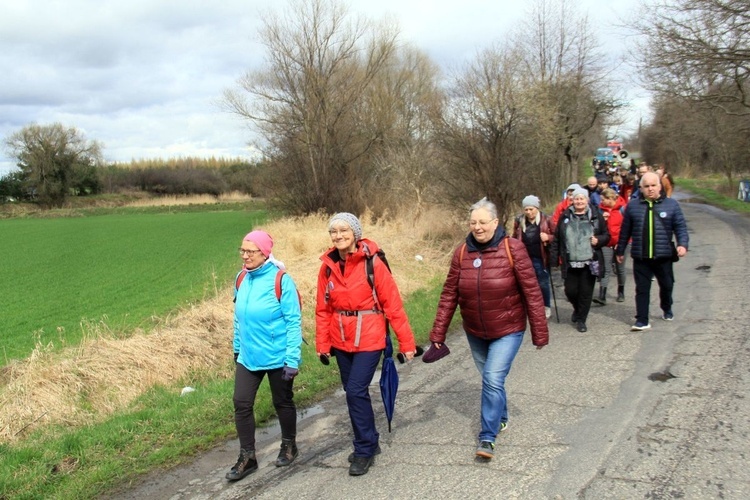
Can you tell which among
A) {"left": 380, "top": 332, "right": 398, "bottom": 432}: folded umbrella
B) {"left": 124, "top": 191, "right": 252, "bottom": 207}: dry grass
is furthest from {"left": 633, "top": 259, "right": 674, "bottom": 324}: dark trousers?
{"left": 124, "top": 191, "right": 252, "bottom": 207}: dry grass

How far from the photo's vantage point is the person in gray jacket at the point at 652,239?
285 inches

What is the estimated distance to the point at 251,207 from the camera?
6838 centimetres

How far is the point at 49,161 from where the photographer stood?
73.1m

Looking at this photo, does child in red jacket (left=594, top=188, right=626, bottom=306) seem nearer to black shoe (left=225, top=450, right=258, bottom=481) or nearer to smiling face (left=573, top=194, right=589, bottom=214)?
smiling face (left=573, top=194, right=589, bottom=214)

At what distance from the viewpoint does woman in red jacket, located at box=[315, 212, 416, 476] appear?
13.8 ft

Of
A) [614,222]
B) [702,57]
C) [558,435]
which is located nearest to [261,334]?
[558,435]

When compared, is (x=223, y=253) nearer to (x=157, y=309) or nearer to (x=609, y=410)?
(x=157, y=309)

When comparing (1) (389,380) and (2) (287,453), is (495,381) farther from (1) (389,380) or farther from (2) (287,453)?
(2) (287,453)

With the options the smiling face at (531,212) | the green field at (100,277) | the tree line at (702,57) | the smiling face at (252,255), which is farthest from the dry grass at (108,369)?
the tree line at (702,57)

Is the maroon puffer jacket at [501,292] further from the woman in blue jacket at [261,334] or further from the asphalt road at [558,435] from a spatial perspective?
the woman in blue jacket at [261,334]

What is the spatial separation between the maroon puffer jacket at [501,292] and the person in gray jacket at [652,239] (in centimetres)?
365

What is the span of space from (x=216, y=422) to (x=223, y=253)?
22283 millimetres

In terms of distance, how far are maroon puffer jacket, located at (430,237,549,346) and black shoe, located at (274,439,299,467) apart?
1686 mm

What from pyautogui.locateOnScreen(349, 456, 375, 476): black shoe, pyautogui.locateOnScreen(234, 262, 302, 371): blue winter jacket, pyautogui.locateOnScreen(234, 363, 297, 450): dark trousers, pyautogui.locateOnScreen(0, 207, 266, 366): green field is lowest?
pyautogui.locateOnScreen(0, 207, 266, 366): green field
